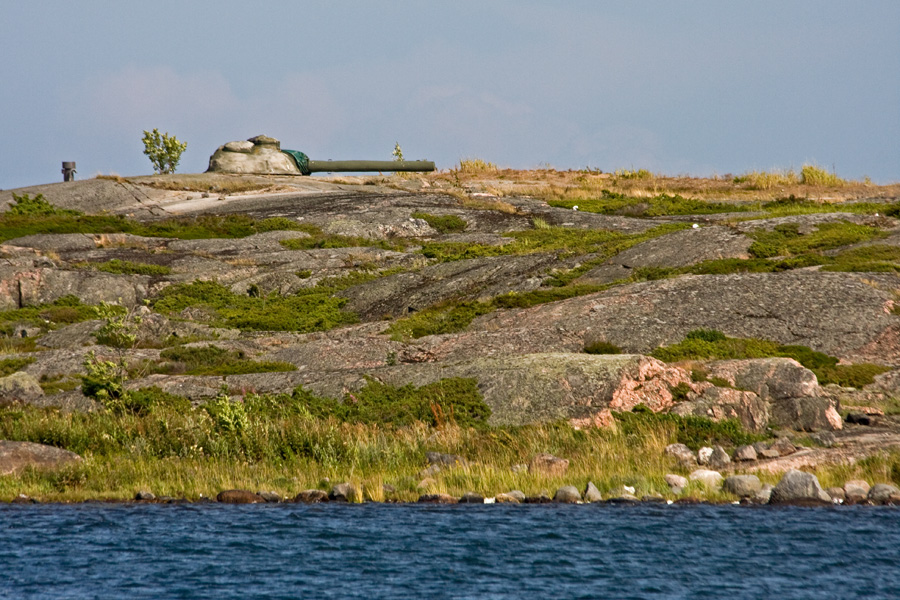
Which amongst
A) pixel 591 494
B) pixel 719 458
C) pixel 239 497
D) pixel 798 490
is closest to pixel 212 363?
pixel 239 497

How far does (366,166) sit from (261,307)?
150ft

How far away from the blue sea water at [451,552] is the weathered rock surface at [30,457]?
2.55 meters

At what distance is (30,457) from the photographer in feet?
70.5

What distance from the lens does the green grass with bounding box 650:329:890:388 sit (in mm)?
26922

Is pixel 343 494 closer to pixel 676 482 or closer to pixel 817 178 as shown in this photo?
pixel 676 482

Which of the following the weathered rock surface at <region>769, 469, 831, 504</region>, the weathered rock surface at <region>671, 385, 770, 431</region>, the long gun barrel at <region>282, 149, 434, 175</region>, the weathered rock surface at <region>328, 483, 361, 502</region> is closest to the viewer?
the weathered rock surface at <region>769, 469, 831, 504</region>

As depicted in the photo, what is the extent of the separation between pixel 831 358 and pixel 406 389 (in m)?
12.6

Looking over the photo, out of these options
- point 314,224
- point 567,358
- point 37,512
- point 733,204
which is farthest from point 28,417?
point 733,204

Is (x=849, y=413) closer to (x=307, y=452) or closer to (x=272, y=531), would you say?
(x=307, y=452)

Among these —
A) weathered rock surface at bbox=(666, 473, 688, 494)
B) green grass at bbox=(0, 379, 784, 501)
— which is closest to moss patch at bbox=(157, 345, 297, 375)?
green grass at bbox=(0, 379, 784, 501)

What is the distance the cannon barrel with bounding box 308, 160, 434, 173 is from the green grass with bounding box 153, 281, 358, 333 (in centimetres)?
4076

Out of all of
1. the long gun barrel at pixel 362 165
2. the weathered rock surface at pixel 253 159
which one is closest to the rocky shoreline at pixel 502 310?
the weathered rock surface at pixel 253 159

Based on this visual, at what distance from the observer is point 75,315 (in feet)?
138

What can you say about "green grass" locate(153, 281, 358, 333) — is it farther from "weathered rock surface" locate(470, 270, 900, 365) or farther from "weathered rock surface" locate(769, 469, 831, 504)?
"weathered rock surface" locate(769, 469, 831, 504)
